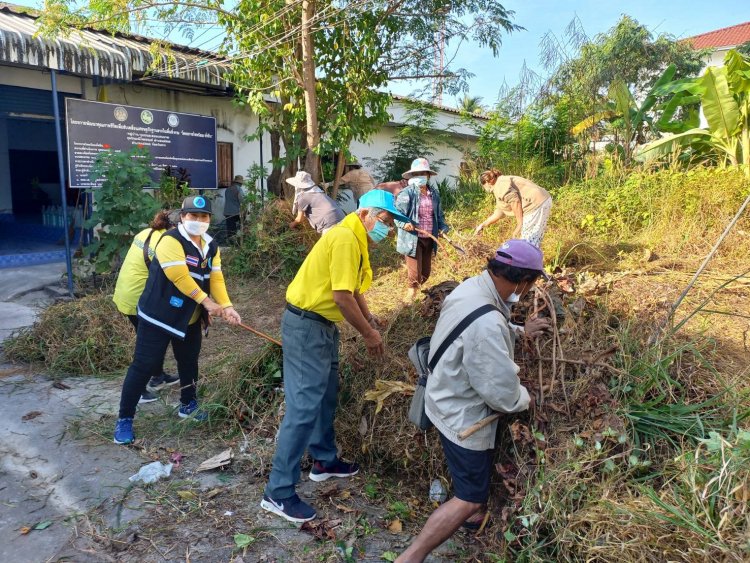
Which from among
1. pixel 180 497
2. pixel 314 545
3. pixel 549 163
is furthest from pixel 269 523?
pixel 549 163

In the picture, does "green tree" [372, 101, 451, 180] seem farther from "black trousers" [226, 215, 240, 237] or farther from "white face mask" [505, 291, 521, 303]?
"white face mask" [505, 291, 521, 303]

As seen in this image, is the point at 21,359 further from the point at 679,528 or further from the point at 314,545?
the point at 679,528

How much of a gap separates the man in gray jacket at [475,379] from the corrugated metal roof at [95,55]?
6984mm

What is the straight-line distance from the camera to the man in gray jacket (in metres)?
2.43

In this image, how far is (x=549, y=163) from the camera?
36.3ft

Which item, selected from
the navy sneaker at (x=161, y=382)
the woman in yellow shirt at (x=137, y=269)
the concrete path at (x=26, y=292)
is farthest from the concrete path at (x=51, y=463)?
the concrete path at (x=26, y=292)

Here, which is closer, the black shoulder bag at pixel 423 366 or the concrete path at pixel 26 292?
the black shoulder bag at pixel 423 366

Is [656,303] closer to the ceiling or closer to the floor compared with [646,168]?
closer to the floor

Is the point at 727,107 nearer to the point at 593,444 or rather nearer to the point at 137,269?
the point at 593,444

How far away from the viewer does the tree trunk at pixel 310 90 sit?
7.71m

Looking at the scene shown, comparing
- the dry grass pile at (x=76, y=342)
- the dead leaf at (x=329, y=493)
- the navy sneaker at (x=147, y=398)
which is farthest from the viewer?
the dry grass pile at (x=76, y=342)

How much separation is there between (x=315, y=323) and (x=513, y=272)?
3.92 feet

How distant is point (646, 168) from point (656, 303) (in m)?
6.42

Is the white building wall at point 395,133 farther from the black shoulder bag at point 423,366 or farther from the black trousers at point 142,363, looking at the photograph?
the black shoulder bag at point 423,366
